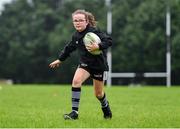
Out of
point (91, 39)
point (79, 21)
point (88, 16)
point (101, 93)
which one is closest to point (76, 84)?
point (101, 93)

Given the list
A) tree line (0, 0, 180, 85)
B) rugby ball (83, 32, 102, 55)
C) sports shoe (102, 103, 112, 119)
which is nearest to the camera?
rugby ball (83, 32, 102, 55)

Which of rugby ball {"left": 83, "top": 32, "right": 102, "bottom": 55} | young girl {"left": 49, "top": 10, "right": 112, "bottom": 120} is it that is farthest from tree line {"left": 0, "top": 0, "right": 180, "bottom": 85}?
rugby ball {"left": 83, "top": 32, "right": 102, "bottom": 55}

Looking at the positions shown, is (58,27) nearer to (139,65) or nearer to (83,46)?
(139,65)

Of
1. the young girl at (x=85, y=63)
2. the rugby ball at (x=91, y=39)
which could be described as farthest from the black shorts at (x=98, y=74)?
the rugby ball at (x=91, y=39)

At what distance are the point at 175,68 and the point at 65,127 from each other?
44.0 meters

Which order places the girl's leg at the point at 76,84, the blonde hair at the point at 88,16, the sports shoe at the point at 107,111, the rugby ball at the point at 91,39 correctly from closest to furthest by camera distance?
the rugby ball at the point at 91,39, the girl's leg at the point at 76,84, the blonde hair at the point at 88,16, the sports shoe at the point at 107,111

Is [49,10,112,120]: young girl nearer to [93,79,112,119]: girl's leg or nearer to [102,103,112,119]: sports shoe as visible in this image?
[93,79,112,119]: girl's leg

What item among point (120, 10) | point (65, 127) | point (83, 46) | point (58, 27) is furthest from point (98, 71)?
point (58, 27)

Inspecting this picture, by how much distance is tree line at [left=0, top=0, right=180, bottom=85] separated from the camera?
52594 mm

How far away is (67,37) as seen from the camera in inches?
2270

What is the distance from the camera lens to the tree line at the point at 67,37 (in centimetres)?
5259

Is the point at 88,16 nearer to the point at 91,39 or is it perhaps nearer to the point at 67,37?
the point at 91,39

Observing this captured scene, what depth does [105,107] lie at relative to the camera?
8.79m

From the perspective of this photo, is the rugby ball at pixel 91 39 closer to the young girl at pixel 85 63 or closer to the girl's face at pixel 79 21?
the young girl at pixel 85 63
